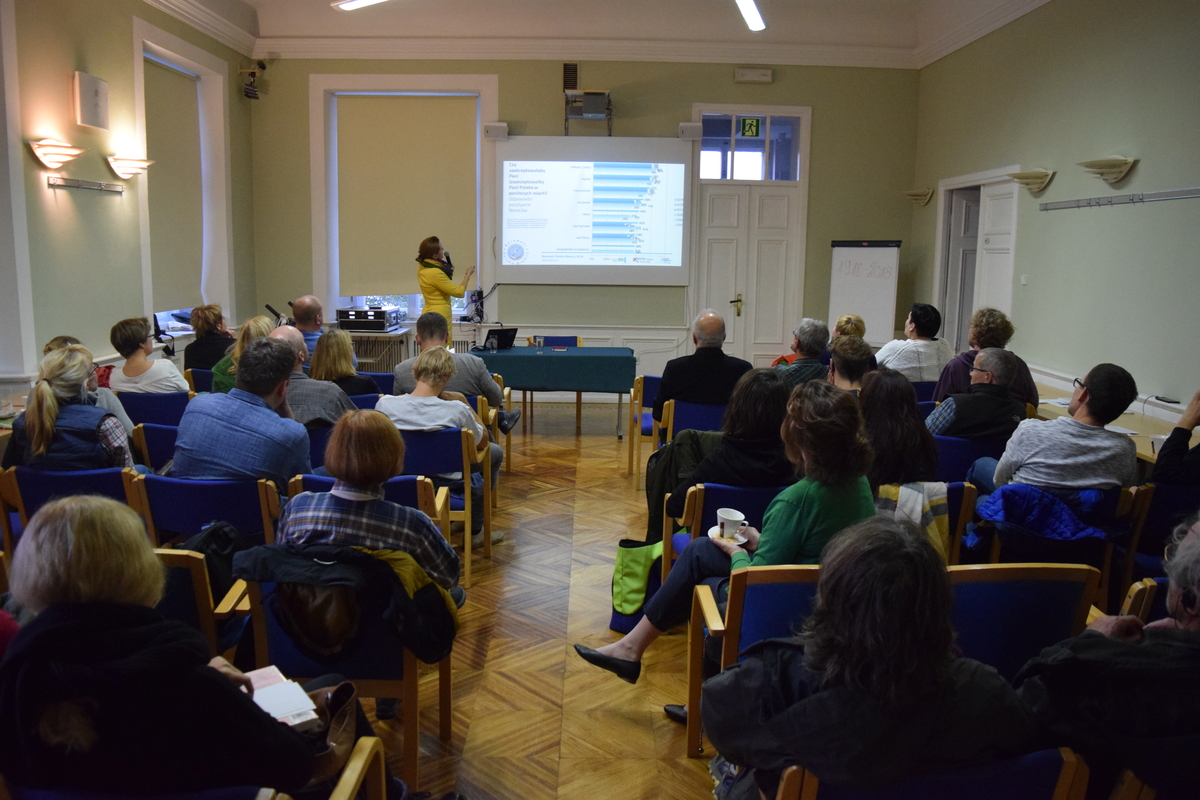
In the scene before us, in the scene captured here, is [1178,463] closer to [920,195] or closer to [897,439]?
[897,439]

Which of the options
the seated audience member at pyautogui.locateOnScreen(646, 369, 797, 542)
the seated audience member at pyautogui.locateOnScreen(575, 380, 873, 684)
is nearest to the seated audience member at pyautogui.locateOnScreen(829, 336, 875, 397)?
the seated audience member at pyautogui.locateOnScreen(646, 369, 797, 542)

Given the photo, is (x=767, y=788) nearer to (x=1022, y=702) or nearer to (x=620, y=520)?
(x=1022, y=702)

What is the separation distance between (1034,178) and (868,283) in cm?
220

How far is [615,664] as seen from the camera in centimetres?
276

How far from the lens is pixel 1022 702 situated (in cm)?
139

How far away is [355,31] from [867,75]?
4.84 metres

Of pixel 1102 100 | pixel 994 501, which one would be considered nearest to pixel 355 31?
pixel 1102 100

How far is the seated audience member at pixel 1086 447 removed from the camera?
9.76 feet

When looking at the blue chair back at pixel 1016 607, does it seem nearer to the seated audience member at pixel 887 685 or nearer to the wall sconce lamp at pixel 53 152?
the seated audience member at pixel 887 685

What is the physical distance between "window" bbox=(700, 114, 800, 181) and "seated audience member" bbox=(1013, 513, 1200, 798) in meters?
7.52

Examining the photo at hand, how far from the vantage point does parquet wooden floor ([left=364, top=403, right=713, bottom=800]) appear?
7.89ft

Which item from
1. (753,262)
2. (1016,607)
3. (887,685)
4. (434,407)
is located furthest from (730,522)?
(753,262)

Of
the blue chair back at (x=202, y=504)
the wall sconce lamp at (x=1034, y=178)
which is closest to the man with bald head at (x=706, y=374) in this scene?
the blue chair back at (x=202, y=504)

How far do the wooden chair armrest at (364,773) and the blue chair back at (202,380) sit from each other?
12.3 feet
